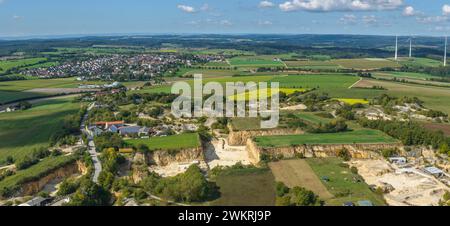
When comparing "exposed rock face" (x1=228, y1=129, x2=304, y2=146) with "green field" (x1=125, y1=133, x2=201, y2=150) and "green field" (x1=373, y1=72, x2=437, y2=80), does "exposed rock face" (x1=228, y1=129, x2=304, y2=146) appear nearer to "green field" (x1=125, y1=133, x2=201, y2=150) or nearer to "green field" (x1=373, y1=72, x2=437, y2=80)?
"green field" (x1=125, y1=133, x2=201, y2=150)

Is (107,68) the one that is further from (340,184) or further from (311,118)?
(340,184)

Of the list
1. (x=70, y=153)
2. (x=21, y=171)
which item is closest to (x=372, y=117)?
(x=70, y=153)

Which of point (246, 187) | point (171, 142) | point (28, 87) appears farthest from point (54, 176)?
point (28, 87)

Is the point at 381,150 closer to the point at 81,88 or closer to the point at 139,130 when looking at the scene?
the point at 139,130

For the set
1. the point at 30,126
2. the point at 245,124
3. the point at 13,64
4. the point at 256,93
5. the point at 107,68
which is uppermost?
the point at 13,64

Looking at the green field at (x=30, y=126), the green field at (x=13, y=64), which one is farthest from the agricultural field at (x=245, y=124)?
the green field at (x=13, y=64)
